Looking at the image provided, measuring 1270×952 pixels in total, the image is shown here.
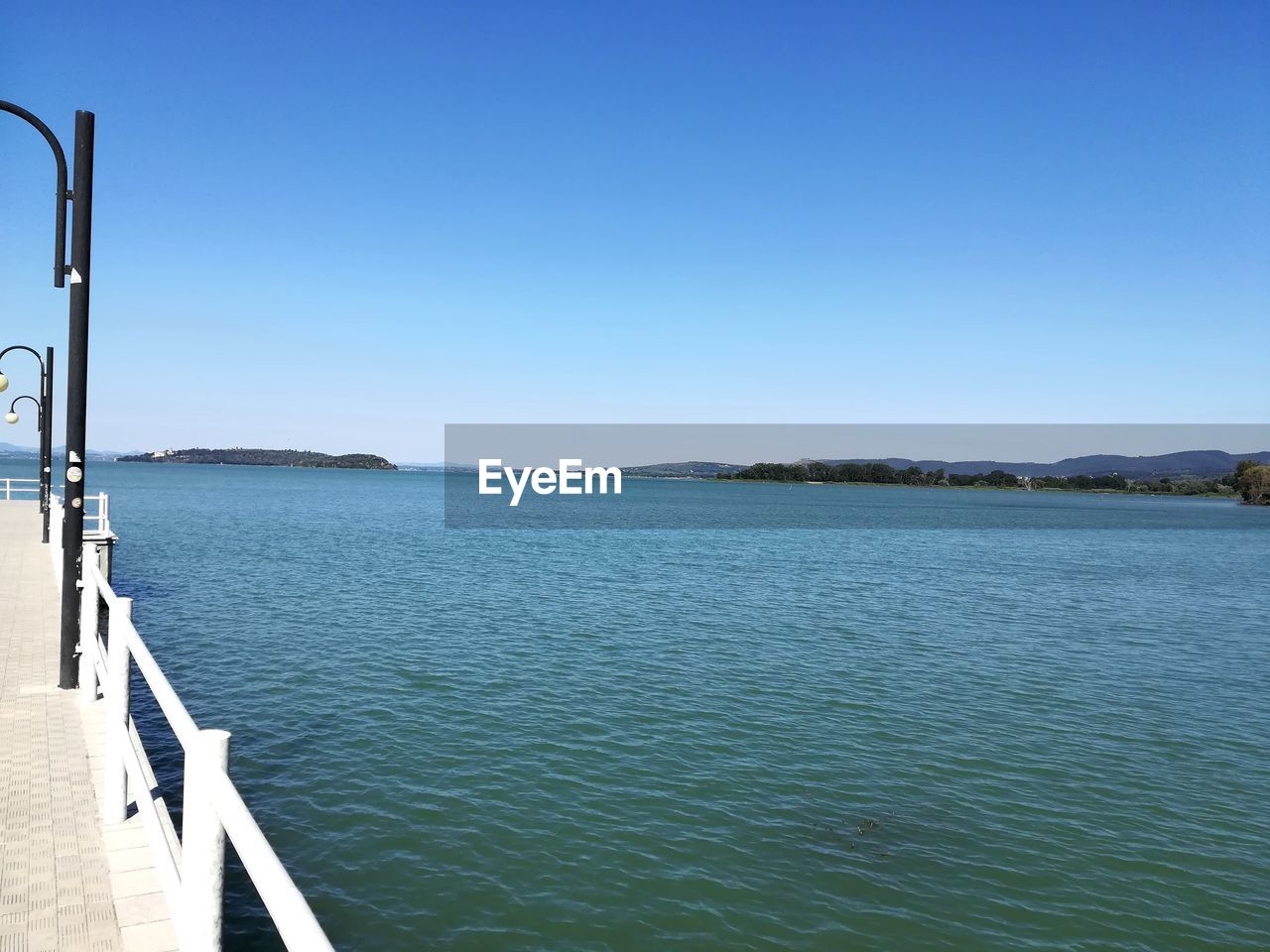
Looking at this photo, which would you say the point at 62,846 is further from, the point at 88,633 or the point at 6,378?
the point at 6,378

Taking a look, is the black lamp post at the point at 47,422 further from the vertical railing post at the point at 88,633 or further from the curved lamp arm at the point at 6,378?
the vertical railing post at the point at 88,633

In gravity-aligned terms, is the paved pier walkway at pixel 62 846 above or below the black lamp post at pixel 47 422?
below

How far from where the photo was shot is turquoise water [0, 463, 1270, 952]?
8.62 meters

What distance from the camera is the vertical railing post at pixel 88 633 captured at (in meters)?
8.62

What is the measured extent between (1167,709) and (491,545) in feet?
123

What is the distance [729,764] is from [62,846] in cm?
896

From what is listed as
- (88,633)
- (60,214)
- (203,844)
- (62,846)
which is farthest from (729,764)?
(60,214)

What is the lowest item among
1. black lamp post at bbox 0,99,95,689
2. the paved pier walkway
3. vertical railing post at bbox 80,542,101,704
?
the paved pier walkway

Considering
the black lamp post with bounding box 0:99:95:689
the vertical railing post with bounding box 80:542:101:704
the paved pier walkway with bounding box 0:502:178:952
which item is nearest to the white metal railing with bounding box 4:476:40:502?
the black lamp post with bounding box 0:99:95:689

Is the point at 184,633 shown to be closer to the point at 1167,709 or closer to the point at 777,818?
the point at 777,818

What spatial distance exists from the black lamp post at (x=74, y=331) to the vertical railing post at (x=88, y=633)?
0.32 meters

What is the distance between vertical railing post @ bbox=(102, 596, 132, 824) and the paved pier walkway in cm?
16

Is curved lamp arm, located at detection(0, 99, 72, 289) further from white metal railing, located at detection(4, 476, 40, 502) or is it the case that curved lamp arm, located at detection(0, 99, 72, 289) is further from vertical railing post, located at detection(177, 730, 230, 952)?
white metal railing, located at detection(4, 476, 40, 502)

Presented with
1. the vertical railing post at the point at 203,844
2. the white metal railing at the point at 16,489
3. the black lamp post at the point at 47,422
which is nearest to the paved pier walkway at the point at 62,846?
the vertical railing post at the point at 203,844
